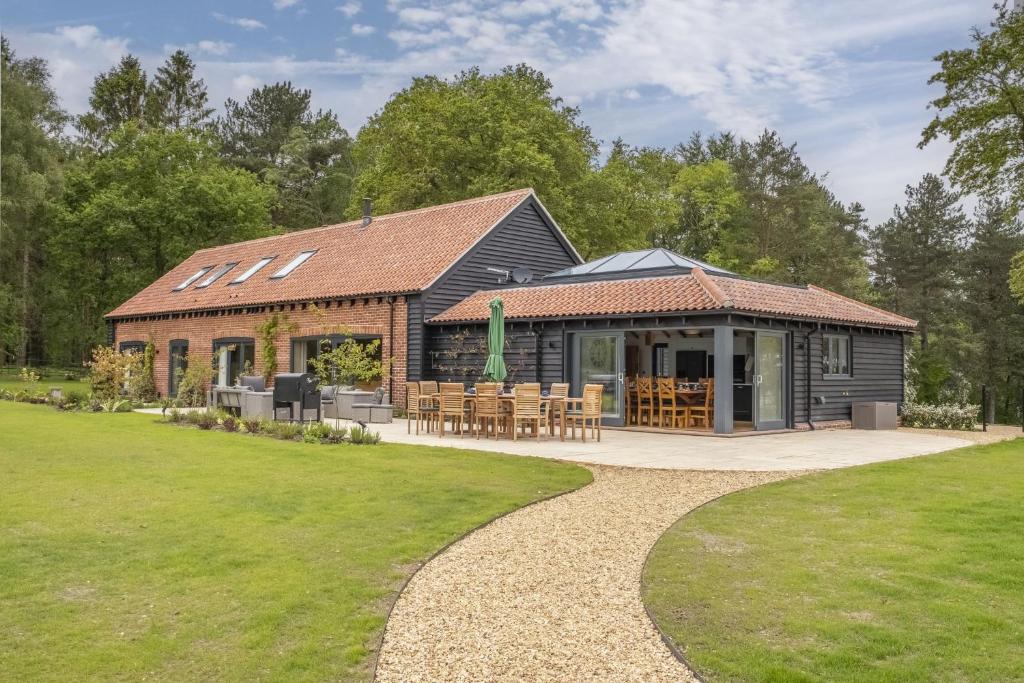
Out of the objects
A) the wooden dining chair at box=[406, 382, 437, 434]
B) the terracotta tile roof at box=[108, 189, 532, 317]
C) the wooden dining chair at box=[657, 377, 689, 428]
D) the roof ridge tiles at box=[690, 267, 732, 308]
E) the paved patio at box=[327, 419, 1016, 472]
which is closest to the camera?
the paved patio at box=[327, 419, 1016, 472]

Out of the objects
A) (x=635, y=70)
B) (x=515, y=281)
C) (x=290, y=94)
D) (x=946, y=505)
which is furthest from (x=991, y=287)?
(x=290, y=94)

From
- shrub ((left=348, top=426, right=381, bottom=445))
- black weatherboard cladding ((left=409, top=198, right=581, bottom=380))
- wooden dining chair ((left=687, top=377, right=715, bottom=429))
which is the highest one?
black weatherboard cladding ((left=409, top=198, right=581, bottom=380))

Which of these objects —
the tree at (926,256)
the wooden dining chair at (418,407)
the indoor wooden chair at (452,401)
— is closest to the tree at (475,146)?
the wooden dining chair at (418,407)

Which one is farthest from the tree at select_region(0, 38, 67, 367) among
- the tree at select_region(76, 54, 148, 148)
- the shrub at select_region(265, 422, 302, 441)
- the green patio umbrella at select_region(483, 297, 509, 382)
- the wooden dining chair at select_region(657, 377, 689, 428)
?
the wooden dining chair at select_region(657, 377, 689, 428)

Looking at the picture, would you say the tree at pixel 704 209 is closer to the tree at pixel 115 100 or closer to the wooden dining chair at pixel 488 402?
the tree at pixel 115 100

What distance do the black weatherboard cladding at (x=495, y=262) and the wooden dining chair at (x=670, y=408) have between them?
5.77 metres

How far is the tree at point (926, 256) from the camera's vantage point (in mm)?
40938

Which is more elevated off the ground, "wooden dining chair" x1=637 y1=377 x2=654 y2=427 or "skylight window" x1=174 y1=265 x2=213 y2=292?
"skylight window" x1=174 y1=265 x2=213 y2=292

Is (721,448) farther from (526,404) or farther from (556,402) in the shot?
(526,404)

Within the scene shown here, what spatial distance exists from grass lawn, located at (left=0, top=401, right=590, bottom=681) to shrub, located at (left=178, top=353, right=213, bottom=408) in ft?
38.4

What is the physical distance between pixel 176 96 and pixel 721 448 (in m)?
46.6

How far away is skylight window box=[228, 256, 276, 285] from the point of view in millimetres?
26438

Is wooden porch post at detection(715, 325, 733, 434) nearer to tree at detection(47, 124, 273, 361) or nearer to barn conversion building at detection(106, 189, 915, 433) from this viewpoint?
barn conversion building at detection(106, 189, 915, 433)

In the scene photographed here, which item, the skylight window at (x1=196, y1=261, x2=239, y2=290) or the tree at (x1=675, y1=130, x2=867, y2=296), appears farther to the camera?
the tree at (x1=675, y1=130, x2=867, y2=296)
